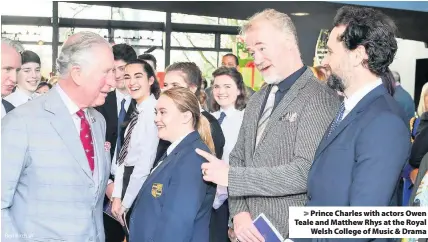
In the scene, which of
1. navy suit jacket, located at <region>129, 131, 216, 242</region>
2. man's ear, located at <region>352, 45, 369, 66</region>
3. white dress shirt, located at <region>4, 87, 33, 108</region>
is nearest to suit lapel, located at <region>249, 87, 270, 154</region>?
navy suit jacket, located at <region>129, 131, 216, 242</region>

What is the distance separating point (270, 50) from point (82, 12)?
32.6 ft

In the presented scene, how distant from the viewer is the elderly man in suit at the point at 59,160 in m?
2.01

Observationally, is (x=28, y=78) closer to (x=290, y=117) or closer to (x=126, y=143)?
(x=126, y=143)

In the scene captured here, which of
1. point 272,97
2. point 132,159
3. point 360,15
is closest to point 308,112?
point 272,97

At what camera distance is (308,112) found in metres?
2.22

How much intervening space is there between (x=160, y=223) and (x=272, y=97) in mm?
707

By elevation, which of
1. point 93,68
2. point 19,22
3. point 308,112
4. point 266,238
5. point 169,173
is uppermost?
point 19,22

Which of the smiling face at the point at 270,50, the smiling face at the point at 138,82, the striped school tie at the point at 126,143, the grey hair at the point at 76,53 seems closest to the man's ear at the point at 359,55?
the smiling face at the point at 270,50

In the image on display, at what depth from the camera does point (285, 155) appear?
2.23 metres

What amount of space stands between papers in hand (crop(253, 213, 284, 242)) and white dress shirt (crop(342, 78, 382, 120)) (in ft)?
1.71

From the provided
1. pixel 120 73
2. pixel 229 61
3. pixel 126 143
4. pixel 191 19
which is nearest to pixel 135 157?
pixel 126 143

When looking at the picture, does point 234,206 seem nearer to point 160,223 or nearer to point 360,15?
point 160,223

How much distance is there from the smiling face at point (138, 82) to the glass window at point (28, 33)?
23.5 feet

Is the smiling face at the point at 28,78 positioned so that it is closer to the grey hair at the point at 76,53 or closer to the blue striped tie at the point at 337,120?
the grey hair at the point at 76,53
